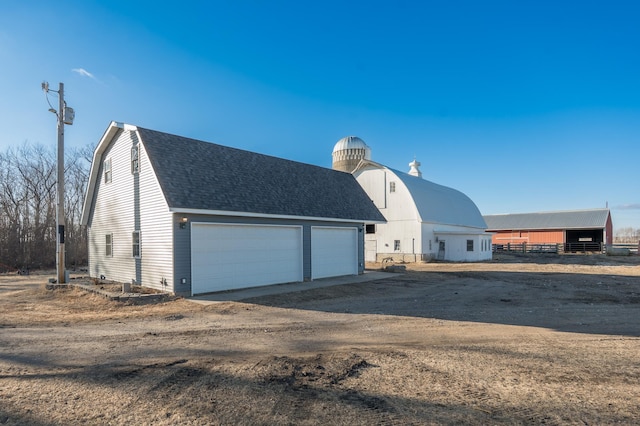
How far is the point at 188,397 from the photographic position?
4637 millimetres

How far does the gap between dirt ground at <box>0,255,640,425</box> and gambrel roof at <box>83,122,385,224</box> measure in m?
3.85

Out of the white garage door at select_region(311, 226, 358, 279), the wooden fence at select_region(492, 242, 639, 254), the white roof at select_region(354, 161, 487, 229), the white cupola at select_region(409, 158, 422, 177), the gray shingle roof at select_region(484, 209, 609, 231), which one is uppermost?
the white cupola at select_region(409, 158, 422, 177)

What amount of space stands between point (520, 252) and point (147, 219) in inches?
1699

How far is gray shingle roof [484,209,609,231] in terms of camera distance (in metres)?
43.5

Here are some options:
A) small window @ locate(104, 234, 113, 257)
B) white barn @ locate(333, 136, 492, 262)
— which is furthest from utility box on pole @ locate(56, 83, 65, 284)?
white barn @ locate(333, 136, 492, 262)

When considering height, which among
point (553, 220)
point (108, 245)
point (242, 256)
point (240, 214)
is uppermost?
point (240, 214)

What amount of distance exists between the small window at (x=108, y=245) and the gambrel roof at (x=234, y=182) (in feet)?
7.92

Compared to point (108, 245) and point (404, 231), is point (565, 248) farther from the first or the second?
point (108, 245)

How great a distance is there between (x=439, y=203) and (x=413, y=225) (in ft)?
17.8

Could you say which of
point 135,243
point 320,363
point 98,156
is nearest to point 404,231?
point 135,243

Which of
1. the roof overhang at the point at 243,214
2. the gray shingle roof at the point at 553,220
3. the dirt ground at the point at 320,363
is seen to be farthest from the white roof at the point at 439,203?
the dirt ground at the point at 320,363

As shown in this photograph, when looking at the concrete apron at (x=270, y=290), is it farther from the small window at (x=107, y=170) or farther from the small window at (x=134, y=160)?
the small window at (x=107, y=170)

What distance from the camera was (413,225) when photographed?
29.0 meters

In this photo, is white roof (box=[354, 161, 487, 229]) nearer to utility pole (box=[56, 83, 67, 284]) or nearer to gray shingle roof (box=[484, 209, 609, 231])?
gray shingle roof (box=[484, 209, 609, 231])
